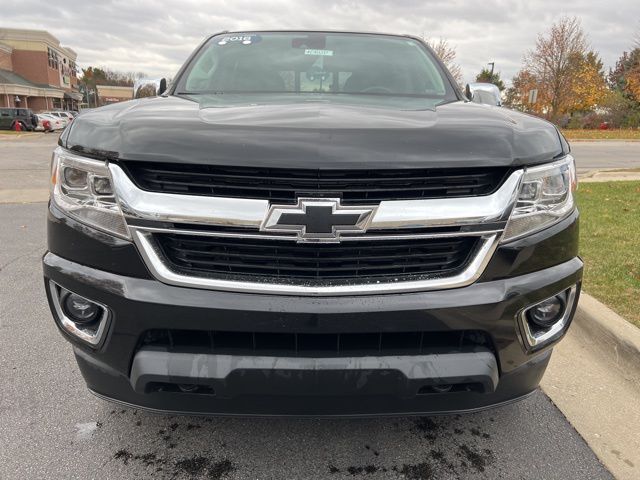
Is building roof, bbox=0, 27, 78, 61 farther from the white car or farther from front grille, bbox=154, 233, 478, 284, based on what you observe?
front grille, bbox=154, 233, 478, 284

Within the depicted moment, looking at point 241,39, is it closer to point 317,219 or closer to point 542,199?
point 317,219

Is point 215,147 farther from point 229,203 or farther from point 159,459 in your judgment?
point 159,459

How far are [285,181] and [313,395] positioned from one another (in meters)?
0.74

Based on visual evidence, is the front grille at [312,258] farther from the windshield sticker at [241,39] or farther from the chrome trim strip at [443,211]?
the windshield sticker at [241,39]

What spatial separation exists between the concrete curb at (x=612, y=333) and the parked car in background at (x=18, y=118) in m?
41.1

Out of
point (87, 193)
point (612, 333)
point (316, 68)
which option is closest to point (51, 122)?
point (316, 68)

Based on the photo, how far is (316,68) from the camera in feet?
10.1

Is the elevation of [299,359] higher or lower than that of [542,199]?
lower

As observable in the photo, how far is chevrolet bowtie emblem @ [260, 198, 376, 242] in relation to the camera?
1.64 m

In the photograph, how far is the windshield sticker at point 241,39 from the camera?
339cm

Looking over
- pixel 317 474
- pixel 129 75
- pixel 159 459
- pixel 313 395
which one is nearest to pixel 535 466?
pixel 317 474

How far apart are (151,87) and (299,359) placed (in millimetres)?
2367

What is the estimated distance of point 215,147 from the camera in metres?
1.66

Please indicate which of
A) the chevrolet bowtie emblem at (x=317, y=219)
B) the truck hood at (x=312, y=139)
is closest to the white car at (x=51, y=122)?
the truck hood at (x=312, y=139)
